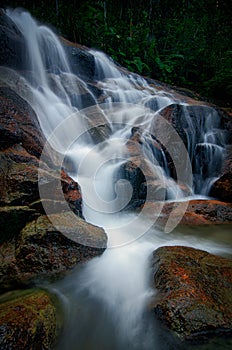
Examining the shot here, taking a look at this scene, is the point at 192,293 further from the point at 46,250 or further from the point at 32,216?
the point at 32,216

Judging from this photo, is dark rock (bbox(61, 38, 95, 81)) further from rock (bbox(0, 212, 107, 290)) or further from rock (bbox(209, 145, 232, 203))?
rock (bbox(0, 212, 107, 290))

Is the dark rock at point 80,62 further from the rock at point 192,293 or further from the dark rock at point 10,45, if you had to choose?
the rock at point 192,293

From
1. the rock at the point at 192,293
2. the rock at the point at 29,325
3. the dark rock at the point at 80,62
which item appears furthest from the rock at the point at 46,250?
the dark rock at the point at 80,62

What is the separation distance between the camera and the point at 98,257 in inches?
114

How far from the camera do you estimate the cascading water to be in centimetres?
204

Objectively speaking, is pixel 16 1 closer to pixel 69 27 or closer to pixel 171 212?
pixel 69 27

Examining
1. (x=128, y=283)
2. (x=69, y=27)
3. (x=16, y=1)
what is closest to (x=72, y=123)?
(x=128, y=283)

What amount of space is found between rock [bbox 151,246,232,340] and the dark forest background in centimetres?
1147

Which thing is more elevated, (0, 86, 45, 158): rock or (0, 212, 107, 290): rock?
(0, 86, 45, 158): rock

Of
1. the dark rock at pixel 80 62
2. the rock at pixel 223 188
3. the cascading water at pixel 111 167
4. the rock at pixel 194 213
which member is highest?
the dark rock at pixel 80 62

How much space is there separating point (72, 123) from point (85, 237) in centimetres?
419

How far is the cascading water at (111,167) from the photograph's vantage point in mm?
2039

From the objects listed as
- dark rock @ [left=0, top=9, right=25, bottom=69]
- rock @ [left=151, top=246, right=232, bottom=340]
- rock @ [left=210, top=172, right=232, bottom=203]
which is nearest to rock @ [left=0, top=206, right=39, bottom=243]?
rock @ [left=151, top=246, right=232, bottom=340]

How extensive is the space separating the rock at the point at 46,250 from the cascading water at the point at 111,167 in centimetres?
18
